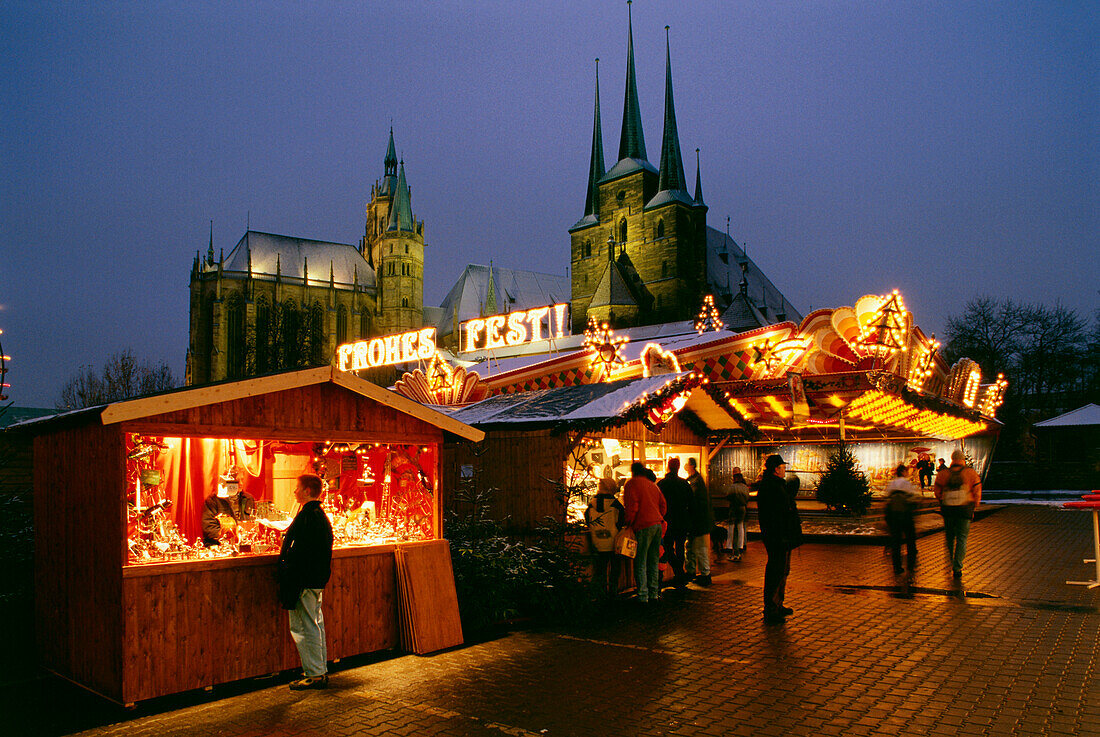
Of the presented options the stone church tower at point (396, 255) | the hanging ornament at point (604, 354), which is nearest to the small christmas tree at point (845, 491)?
the hanging ornament at point (604, 354)

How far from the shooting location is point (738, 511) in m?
13.2

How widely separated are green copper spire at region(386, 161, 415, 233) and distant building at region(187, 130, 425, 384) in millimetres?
106

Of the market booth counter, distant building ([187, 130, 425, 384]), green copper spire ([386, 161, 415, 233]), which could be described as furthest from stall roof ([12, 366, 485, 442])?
green copper spire ([386, 161, 415, 233])

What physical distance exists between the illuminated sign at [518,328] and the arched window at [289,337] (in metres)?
42.8

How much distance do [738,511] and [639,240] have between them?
160 feet

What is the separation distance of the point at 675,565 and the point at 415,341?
17722mm

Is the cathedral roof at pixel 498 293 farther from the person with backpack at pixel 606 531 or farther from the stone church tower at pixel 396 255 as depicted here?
the person with backpack at pixel 606 531

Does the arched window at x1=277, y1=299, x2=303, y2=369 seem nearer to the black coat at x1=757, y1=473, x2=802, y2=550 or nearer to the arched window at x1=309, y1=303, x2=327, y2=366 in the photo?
the arched window at x1=309, y1=303, x2=327, y2=366

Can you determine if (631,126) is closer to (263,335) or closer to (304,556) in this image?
(263,335)

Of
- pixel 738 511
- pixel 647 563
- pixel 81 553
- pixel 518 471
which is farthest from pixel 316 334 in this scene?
pixel 81 553

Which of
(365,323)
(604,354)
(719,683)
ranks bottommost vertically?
(719,683)

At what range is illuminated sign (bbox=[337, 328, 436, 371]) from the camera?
25422 millimetres

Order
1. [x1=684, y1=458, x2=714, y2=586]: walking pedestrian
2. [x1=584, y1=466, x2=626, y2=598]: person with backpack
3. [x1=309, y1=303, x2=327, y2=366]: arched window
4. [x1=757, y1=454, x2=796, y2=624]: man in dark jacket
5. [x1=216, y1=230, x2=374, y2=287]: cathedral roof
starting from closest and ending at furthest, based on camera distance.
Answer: [x1=757, y1=454, x2=796, y2=624]: man in dark jacket
[x1=584, y1=466, x2=626, y2=598]: person with backpack
[x1=684, y1=458, x2=714, y2=586]: walking pedestrian
[x1=309, y1=303, x2=327, y2=366]: arched window
[x1=216, y1=230, x2=374, y2=287]: cathedral roof

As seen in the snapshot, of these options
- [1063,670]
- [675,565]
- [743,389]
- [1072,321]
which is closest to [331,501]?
[675,565]
